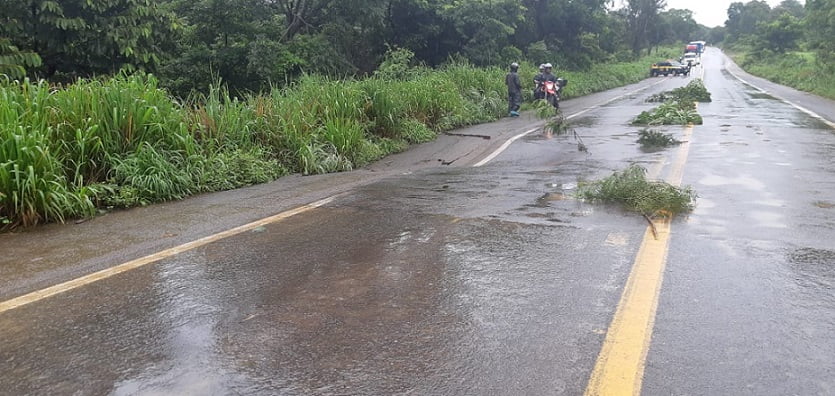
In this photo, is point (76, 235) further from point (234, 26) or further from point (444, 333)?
point (234, 26)

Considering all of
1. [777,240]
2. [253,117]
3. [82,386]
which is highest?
[253,117]

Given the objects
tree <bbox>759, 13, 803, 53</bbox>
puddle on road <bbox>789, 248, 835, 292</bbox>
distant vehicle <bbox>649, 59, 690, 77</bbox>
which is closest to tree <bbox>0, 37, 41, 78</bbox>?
puddle on road <bbox>789, 248, 835, 292</bbox>

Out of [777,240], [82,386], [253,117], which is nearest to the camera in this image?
[82,386]

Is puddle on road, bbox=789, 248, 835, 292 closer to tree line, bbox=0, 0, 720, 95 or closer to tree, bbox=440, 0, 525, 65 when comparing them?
tree line, bbox=0, 0, 720, 95

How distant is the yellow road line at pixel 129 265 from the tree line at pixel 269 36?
6860mm

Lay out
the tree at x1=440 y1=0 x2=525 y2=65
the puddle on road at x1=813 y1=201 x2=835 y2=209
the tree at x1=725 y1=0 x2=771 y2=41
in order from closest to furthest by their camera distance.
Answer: the puddle on road at x1=813 y1=201 x2=835 y2=209, the tree at x1=440 y1=0 x2=525 y2=65, the tree at x1=725 y1=0 x2=771 y2=41

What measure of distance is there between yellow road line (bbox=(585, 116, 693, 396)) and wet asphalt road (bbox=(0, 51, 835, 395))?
0.06m

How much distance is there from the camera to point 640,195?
6.89m

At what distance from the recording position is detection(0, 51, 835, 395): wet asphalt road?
314 centimetres

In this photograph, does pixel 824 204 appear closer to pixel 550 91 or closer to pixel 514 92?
pixel 514 92

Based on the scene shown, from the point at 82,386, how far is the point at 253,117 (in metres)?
7.89

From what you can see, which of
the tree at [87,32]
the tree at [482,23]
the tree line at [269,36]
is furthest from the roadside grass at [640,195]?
the tree at [482,23]

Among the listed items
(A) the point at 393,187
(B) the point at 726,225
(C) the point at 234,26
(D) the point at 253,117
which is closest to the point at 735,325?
(B) the point at 726,225

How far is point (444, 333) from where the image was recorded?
3.66m
